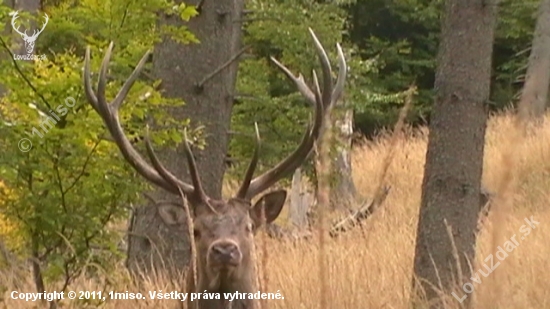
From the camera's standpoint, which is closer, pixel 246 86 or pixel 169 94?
pixel 169 94

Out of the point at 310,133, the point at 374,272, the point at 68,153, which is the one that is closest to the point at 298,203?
the point at 374,272

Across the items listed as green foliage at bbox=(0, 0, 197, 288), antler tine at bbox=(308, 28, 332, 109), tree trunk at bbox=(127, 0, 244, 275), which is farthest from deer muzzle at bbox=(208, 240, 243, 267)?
tree trunk at bbox=(127, 0, 244, 275)

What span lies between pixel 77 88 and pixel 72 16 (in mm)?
769

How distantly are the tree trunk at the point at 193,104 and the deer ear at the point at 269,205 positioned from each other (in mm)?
1757

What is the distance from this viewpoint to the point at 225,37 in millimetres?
7523

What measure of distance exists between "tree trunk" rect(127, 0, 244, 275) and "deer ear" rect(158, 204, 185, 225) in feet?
5.40

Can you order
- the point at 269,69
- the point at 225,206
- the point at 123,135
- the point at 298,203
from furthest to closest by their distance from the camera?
the point at 298,203 < the point at 269,69 < the point at 123,135 < the point at 225,206

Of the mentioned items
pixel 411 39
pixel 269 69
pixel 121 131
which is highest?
pixel 411 39

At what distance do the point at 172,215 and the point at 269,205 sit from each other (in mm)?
558

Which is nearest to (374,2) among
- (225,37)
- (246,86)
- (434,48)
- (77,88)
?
(434,48)

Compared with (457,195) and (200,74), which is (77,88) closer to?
(200,74)

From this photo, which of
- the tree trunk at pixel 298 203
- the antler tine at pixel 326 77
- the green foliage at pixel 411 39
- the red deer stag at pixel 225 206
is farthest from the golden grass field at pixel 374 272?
the green foliage at pixel 411 39

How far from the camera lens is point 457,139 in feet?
18.1

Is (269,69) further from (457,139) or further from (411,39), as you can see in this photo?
(411,39)
